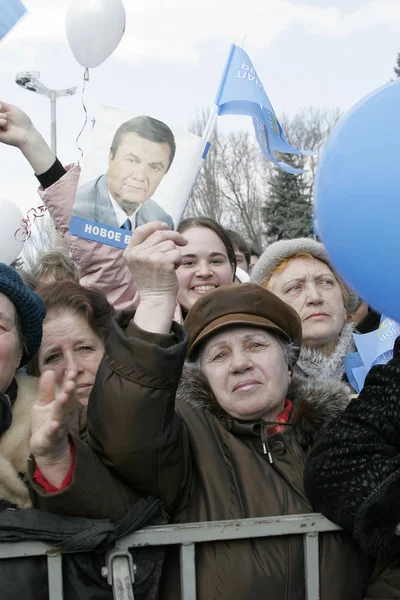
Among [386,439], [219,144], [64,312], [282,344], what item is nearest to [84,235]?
[64,312]

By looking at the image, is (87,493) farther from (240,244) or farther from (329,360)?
(240,244)

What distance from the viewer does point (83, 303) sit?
8.72 feet

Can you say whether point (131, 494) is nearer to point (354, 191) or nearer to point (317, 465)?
point (317, 465)

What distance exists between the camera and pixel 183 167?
3035mm

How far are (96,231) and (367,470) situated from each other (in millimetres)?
1515

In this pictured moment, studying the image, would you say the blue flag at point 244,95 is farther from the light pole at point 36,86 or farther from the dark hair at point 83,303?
the light pole at point 36,86

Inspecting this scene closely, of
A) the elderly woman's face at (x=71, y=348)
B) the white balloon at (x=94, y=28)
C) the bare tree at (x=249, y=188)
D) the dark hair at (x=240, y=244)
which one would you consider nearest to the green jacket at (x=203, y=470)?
the elderly woman's face at (x=71, y=348)

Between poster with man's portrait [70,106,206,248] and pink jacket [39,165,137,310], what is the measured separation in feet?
0.92

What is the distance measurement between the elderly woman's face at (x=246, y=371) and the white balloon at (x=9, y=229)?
218cm

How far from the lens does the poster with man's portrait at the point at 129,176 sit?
293cm

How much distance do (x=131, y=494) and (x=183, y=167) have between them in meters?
1.53

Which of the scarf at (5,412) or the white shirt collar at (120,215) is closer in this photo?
the scarf at (5,412)

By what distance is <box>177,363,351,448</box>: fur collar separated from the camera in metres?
2.25

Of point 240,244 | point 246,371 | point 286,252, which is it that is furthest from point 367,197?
point 240,244
